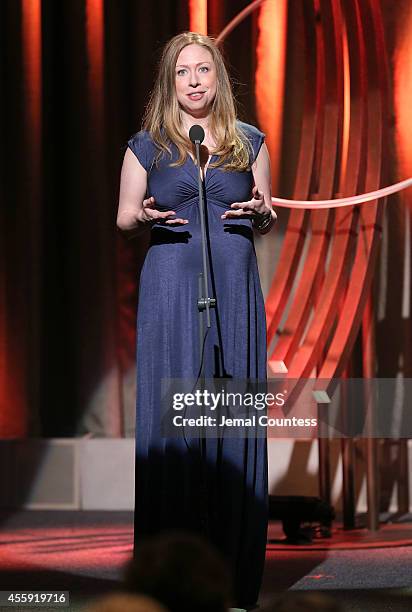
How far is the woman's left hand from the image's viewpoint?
8.90 ft

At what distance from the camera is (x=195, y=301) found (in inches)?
115

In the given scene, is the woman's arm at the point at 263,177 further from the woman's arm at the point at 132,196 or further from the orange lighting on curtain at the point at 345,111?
the orange lighting on curtain at the point at 345,111

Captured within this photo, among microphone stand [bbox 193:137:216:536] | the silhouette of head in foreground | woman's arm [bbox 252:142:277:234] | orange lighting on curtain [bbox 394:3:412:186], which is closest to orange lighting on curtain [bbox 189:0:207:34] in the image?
orange lighting on curtain [bbox 394:3:412:186]

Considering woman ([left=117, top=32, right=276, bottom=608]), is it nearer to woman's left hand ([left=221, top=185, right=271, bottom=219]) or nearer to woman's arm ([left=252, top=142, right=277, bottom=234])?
woman's arm ([left=252, top=142, right=277, bottom=234])

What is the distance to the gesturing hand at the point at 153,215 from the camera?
105 inches

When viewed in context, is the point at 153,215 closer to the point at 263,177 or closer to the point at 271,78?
the point at 263,177

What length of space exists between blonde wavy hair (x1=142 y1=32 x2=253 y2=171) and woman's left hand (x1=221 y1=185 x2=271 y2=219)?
200 millimetres

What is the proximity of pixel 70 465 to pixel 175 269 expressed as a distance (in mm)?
2846

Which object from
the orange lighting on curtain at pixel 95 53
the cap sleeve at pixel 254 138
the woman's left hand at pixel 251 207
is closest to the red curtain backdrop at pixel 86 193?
the orange lighting on curtain at pixel 95 53

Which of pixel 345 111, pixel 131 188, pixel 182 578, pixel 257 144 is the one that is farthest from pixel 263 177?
pixel 345 111

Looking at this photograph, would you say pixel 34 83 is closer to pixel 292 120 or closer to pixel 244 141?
pixel 292 120

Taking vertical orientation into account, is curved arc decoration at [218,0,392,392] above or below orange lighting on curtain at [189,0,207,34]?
below

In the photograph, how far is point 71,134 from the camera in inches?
223

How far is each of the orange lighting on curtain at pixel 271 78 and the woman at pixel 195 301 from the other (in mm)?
2531
